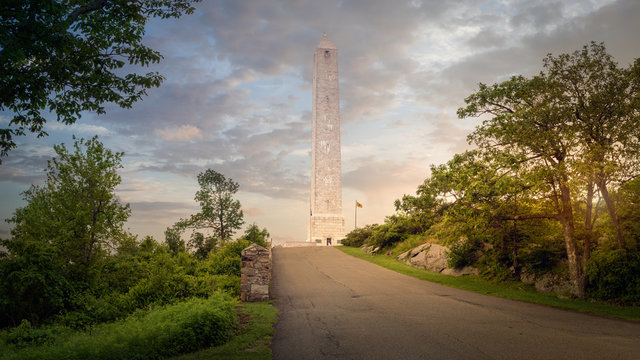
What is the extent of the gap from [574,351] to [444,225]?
1358cm

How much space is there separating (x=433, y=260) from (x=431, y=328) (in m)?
17.2

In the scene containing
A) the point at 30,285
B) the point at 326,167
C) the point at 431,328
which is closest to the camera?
the point at 431,328

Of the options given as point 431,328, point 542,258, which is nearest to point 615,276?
point 542,258

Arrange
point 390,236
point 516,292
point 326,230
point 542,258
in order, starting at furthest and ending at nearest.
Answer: point 326,230 < point 390,236 < point 542,258 < point 516,292

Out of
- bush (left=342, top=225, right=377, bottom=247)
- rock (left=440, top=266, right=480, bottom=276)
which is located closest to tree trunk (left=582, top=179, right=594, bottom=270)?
rock (left=440, top=266, right=480, bottom=276)

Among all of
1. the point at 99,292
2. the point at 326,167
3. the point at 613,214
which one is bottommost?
the point at 99,292

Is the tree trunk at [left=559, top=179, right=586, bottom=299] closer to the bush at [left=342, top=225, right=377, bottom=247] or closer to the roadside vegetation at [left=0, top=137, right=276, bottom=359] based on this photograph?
the roadside vegetation at [left=0, top=137, right=276, bottom=359]

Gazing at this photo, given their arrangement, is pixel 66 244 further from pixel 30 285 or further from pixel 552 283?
pixel 552 283

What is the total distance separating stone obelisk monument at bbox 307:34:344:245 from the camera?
62.1 m

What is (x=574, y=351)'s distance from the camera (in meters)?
8.22

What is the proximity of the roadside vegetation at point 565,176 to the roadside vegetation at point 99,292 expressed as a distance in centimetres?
1086

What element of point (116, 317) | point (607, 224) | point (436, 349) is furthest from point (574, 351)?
point (116, 317)

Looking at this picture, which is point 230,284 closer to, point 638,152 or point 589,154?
point 589,154

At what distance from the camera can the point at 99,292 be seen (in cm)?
1845
